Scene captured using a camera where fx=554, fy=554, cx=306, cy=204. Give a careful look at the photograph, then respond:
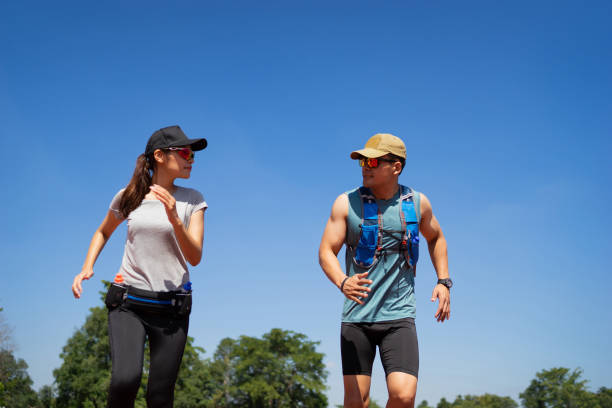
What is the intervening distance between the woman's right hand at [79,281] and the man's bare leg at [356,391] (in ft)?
9.78

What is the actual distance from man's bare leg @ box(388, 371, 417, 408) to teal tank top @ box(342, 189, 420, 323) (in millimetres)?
631

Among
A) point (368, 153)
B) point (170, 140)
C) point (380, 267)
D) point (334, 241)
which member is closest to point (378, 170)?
point (368, 153)

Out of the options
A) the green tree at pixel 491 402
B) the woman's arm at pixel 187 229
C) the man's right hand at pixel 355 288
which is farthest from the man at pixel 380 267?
the green tree at pixel 491 402

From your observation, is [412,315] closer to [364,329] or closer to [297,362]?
[364,329]

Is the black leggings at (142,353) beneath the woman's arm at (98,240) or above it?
beneath

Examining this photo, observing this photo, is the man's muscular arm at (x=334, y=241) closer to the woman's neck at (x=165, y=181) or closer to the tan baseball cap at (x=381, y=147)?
the tan baseball cap at (x=381, y=147)

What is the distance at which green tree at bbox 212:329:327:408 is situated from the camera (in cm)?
7550

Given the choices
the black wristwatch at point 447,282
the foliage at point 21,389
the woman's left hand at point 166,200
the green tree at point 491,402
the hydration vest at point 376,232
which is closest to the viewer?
the woman's left hand at point 166,200

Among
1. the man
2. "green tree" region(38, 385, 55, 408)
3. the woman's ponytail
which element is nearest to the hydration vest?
the man

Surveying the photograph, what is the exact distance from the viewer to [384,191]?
6531mm

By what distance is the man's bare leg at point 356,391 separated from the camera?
6.02 metres

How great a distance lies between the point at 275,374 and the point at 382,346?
7483 cm

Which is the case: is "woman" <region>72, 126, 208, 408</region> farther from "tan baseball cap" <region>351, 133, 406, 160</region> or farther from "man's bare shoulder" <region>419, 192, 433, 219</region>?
"man's bare shoulder" <region>419, 192, 433, 219</region>

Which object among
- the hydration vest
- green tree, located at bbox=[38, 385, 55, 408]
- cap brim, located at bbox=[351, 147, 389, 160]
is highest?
green tree, located at bbox=[38, 385, 55, 408]
